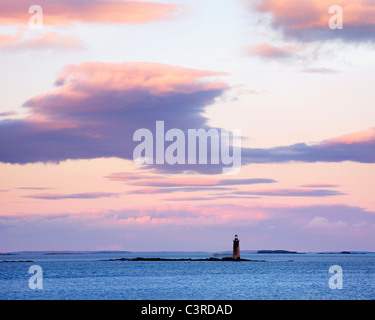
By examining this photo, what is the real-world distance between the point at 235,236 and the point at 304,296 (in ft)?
238
